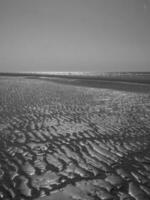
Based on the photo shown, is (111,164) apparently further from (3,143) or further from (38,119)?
(38,119)

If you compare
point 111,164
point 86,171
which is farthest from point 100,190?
point 111,164

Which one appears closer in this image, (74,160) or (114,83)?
(74,160)

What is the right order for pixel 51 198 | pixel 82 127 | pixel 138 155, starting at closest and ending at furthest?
pixel 51 198
pixel 138 155
pixel 82 127

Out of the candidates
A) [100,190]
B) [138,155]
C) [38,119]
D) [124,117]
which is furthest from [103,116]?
[100,190]

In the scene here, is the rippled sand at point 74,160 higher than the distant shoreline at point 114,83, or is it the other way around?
the distant shoreline at point 114,83

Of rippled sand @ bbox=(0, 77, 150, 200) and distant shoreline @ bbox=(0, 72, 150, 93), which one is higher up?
distant shoreline @ bbox=(0, 72, 150, 93)

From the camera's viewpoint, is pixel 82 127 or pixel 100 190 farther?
pixel 82 127

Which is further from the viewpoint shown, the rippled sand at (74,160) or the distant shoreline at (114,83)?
the distant shoreline at (114,83)

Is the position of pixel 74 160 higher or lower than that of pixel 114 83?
lower

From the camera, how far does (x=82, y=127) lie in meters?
6.88

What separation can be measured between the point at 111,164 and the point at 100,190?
1015mm

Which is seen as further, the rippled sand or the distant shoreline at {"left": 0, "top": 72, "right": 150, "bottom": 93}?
the distant shoreline at {"left": 0, "top": 72, "right": 150, "bottom": 93}

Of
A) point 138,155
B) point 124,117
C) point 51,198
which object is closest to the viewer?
point 51,198

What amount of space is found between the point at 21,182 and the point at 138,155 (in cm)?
283
